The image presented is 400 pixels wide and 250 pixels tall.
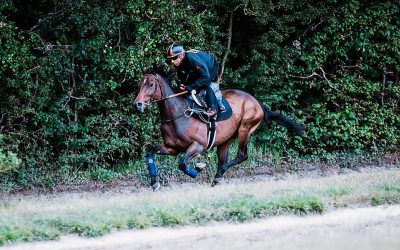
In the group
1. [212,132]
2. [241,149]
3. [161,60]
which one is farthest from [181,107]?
[161,60]

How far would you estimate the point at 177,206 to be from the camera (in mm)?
11070

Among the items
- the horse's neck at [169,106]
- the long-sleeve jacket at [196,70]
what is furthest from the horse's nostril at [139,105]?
the long-sleeve jacket at [196,70]

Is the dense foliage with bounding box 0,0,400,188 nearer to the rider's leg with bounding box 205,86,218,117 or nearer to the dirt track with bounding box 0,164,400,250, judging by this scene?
the rider's leg with bounding box 205,86,218,117

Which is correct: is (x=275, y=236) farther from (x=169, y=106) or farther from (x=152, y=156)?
(x=169, y=106)

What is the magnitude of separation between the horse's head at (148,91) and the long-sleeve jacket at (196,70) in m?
0.57

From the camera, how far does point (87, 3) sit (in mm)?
14992

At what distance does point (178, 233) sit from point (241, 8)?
27.4 feet

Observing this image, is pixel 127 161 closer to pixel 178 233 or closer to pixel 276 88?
pixel 276 88

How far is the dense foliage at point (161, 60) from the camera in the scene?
14953 mm

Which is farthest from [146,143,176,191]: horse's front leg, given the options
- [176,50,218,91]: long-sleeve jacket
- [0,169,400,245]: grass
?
[176,50,218,91]: long-sleeve jacket

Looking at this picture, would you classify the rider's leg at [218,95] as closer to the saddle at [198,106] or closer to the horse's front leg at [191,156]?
the saddle at [198,106]

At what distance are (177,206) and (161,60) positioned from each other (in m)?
5.24

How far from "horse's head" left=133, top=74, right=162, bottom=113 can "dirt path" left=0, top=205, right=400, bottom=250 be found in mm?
2784

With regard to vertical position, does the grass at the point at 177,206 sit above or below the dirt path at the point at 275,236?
above
